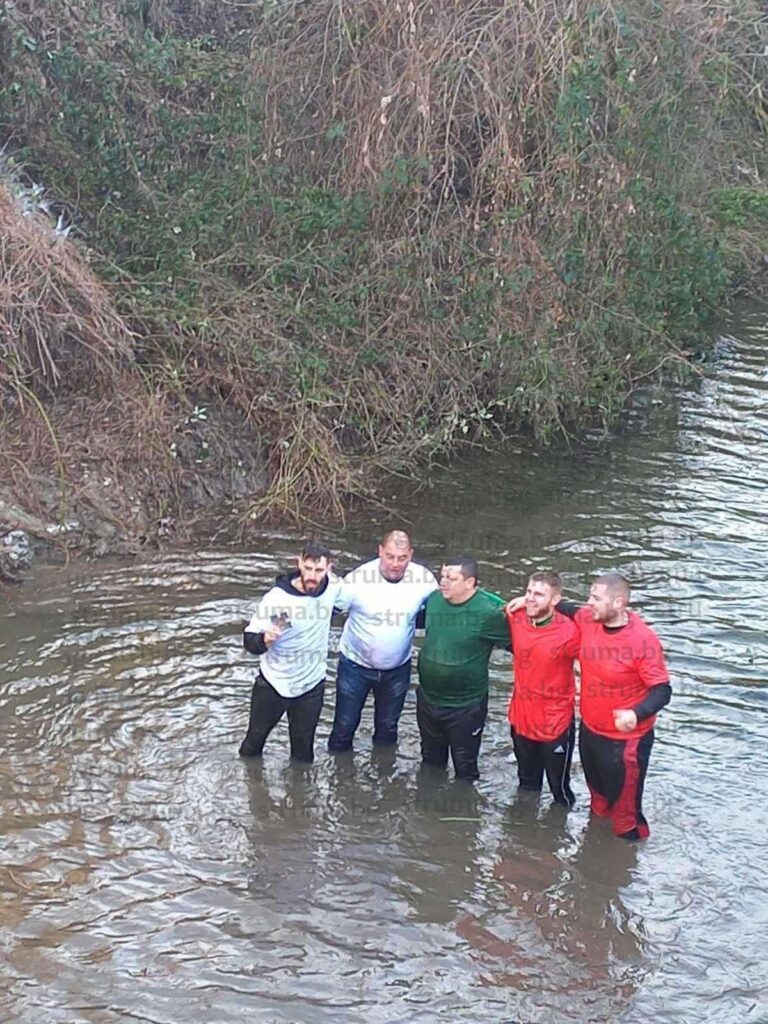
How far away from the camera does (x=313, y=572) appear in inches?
302

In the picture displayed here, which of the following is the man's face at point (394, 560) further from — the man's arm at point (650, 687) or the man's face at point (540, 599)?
the man's arm at point (650, 687)

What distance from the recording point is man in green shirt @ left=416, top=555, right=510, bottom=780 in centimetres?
784

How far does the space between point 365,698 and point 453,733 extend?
73cm

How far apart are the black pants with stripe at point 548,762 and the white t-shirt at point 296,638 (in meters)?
1.35

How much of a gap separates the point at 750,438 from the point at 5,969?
1137 cm

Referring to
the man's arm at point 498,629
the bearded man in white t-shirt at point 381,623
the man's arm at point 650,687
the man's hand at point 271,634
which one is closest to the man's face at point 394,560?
the bearded man in white t-shirt at point 381,623

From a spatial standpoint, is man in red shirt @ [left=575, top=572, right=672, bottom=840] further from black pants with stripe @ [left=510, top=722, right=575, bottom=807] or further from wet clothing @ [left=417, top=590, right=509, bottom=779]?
wet clothing @ [left=417, top=590, right=509, bottom=779]

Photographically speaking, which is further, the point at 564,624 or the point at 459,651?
the point at 459,651

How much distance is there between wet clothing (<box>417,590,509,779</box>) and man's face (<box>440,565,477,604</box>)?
5cm

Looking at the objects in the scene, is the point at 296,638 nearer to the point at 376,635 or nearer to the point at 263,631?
the point at 263,631

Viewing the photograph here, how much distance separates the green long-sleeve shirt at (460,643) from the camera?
7863 mm

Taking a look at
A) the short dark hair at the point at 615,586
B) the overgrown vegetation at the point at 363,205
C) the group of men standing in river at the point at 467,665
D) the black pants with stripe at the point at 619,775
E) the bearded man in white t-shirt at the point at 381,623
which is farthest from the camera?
the overgrown vegetation at the point at 363,205

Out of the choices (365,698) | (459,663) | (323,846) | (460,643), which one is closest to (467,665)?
(459,663)

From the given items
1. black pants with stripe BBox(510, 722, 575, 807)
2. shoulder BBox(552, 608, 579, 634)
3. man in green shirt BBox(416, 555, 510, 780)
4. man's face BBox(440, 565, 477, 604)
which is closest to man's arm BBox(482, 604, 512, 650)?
man in green shirt BBox(416, 555, 510, 780)
